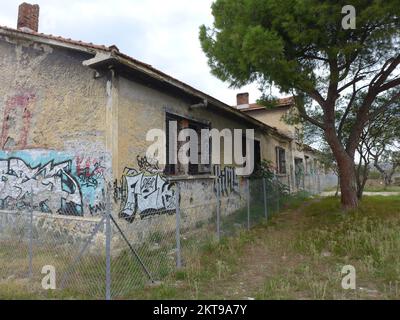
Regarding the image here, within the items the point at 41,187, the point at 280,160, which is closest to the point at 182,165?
the point at 41,187

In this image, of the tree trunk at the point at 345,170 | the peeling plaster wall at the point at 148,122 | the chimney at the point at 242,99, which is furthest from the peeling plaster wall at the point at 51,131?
the chimney at the point at 242,99

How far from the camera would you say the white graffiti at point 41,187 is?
6.56 metres

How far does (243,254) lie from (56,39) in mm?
5879

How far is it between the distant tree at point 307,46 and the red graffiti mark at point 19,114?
5061 millimetres

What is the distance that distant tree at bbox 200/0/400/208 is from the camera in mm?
7008

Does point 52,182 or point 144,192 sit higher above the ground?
point 52,182

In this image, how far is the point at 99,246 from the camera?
6.02 meters

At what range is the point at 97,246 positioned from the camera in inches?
237

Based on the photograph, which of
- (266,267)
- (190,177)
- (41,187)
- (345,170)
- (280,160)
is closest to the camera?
(266,267)

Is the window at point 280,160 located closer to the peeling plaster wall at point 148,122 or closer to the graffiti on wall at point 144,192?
the peeling plaster wall at point 148,122

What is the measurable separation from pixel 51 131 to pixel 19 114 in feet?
4.07

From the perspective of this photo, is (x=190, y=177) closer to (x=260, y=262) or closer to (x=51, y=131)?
(x=260, y=262)

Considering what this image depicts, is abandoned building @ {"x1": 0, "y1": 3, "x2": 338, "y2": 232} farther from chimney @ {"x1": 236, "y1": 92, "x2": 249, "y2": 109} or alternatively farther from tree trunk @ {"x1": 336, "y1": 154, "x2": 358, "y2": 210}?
chimney @ {"x1": 236, "y1": 92, "x2": 249, "y2": 109}
